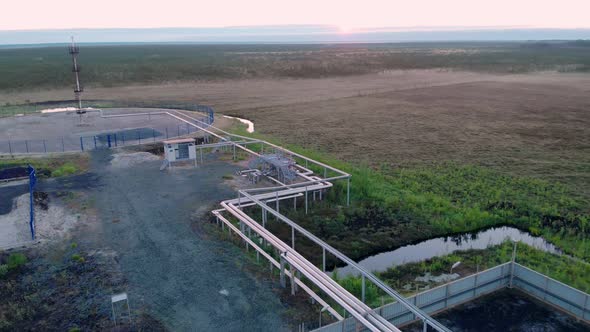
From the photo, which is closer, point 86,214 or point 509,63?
point 86,214

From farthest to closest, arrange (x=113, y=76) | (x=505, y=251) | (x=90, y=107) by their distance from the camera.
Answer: (x=113, y=76)
(x=90, y=107)
(x=505, y=251)

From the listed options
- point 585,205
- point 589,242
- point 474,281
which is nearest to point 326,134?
point 585,205

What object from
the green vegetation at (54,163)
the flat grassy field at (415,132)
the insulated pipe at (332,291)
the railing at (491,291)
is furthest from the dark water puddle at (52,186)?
the railing at (491,291)

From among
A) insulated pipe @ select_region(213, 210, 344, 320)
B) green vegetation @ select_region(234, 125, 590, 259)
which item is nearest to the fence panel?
green vegetation @ select_region(234, 125, 590, 259)

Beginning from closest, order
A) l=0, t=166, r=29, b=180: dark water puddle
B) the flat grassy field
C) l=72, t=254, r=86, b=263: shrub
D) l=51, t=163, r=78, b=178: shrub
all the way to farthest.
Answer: l=72, t=254, r=86, b=263: shrub < the flat grassy field < l=0, t=166, r=29, b=180: dark water puddle < l=51, t=163, r=78, b=178: shrub

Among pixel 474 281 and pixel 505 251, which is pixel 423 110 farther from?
pixel 474 281

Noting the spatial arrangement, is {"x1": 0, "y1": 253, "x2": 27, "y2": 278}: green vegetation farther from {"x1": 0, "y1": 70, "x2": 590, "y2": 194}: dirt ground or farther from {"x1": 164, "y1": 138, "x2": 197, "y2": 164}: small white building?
{"x1": 0, "y1": 70, "x2": 590, "y2": 194}: dirt ground

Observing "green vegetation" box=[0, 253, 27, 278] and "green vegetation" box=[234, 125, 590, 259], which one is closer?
"green vegetation" box=[0, 253, 27, 278]

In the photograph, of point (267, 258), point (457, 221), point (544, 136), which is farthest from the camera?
point (544, 136)
